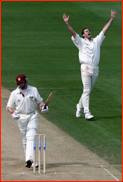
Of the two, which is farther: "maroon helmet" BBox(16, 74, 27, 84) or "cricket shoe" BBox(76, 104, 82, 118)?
"cricket shoe" BBox(76, 104, 82, 118)

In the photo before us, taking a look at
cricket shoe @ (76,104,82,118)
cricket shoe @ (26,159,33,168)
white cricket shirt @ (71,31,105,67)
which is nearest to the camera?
cricket shoe @ (26,159,33,168)

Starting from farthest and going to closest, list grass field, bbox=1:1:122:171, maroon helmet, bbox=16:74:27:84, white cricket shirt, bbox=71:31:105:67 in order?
white cricket shirt, bbox=71:31:105:67, grass field, bbox=1:1:122:171, maroon helmet, bbox=16:74:27:84

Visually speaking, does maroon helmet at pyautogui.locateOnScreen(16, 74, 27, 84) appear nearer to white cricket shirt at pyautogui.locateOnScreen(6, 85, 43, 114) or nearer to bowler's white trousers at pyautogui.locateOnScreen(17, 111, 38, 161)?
white cricket shirt at pyautogui.locateOnScreen(6, 85, 43, 114)

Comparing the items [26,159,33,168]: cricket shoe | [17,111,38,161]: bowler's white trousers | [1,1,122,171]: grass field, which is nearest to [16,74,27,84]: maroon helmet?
[17,111,38,161]: bowler's white trousers

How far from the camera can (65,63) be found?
2053cm

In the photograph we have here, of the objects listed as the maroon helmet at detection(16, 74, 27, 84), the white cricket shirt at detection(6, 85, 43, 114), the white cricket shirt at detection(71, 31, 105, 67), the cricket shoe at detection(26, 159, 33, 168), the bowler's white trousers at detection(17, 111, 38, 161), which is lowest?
the cricket shoe at detection(26, 159, 33, 168)

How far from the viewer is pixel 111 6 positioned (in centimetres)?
3244

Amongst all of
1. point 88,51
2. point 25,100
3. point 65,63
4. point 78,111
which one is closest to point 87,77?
point 88,51

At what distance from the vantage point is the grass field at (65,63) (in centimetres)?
1242

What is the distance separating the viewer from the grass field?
12416 millimetres

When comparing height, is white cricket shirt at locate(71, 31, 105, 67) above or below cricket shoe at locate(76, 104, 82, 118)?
above

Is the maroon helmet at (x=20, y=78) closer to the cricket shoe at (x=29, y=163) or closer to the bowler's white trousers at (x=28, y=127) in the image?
the bowler's white trousers at (x=28, y=127)

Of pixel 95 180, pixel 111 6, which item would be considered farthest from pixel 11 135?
pixel 111 6

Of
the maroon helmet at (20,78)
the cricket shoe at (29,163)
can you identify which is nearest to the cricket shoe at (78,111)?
the maroon helmet at (20,78)
